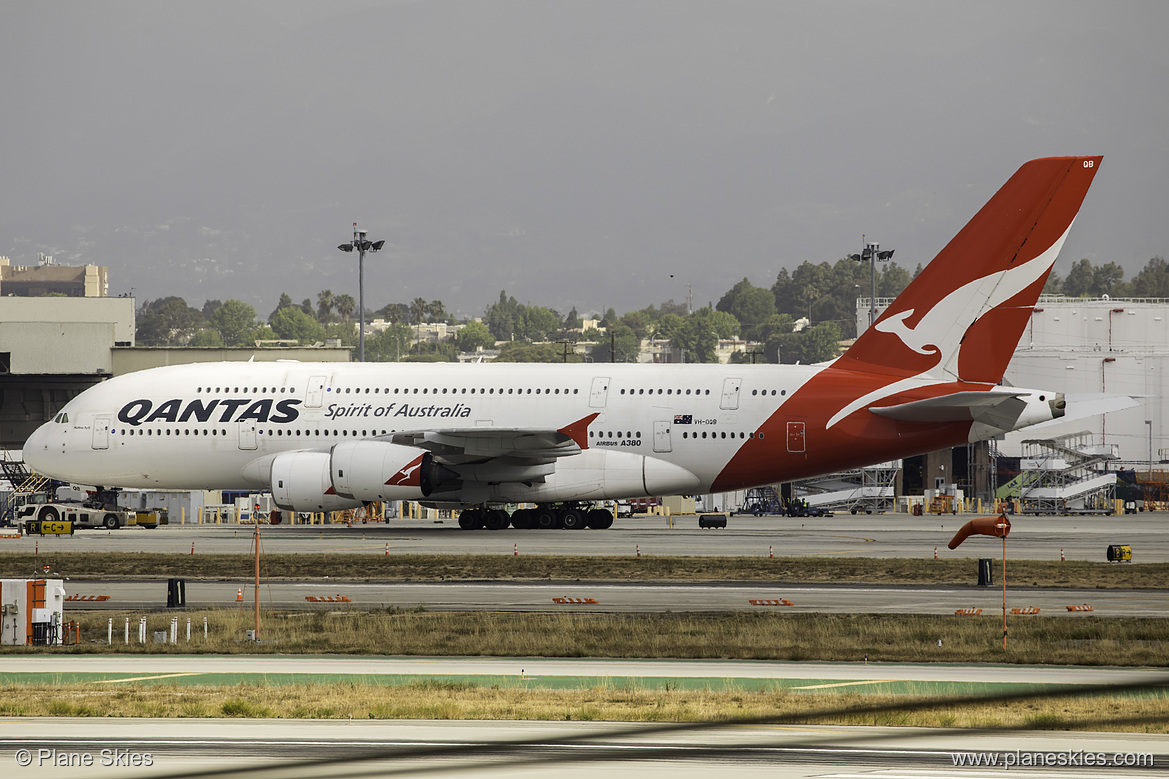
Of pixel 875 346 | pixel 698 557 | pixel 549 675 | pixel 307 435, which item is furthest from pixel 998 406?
pixel 549 675

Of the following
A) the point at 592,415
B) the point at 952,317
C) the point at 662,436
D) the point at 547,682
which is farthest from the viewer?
the point at 592,415

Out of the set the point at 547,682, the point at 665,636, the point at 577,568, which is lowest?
the point at 547,682

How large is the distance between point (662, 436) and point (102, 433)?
61.9 feet

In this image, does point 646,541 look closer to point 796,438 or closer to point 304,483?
point 796,438

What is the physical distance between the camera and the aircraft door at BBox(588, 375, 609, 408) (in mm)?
43094

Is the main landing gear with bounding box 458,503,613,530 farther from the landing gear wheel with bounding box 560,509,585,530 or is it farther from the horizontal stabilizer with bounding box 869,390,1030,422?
the horizontal stabilizer with bounding box 869,390,1030,422

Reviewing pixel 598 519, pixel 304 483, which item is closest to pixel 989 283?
pixel 598 519

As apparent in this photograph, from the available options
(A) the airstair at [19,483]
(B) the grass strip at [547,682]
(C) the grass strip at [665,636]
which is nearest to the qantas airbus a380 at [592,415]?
(A) the airstair at [19,483]

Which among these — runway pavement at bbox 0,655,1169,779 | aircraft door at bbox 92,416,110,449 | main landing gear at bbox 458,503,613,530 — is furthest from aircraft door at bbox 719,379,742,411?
runway pavement at bbox 0,655,1169,779

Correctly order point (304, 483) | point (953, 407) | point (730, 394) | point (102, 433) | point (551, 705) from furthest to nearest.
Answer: point (102, 433)
point (730, 394)
point (304, 483)
point (953, 407)
point (551, 705)

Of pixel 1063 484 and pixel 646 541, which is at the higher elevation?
pixel 1063 484

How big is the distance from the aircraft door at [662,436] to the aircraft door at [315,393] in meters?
11.0

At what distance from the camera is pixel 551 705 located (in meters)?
15.5

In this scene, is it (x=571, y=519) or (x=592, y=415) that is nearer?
(x=592, y=415)
